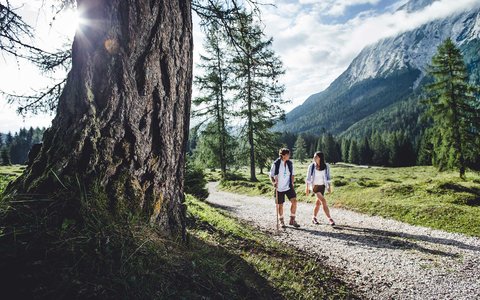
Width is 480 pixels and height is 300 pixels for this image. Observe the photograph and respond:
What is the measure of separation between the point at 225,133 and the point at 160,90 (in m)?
24.9

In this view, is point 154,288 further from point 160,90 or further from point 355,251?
point 355,251

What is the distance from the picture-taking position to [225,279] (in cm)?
289

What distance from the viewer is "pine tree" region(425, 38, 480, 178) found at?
23016mm

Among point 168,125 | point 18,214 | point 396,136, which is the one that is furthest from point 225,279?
point 396,136

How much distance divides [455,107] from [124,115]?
28158 millimetres

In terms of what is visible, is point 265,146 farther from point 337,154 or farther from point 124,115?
point 337,154

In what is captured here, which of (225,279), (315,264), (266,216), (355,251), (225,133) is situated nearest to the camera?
(225,279)

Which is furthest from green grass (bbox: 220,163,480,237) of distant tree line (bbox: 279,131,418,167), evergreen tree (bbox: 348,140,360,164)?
evergreen tree (bbox: 348,140,360,164)

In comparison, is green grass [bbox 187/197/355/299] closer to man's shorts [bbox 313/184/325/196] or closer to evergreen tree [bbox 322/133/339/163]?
man's shorts [bbox 313/184/325/196]

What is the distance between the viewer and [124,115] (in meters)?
2.62

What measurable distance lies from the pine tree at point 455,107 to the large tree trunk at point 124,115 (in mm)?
27198

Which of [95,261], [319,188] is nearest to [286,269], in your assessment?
[95,261]

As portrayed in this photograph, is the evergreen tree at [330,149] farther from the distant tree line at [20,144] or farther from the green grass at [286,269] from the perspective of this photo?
the green grass at [286,269]

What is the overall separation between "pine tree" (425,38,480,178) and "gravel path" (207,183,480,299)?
63.1 feet
